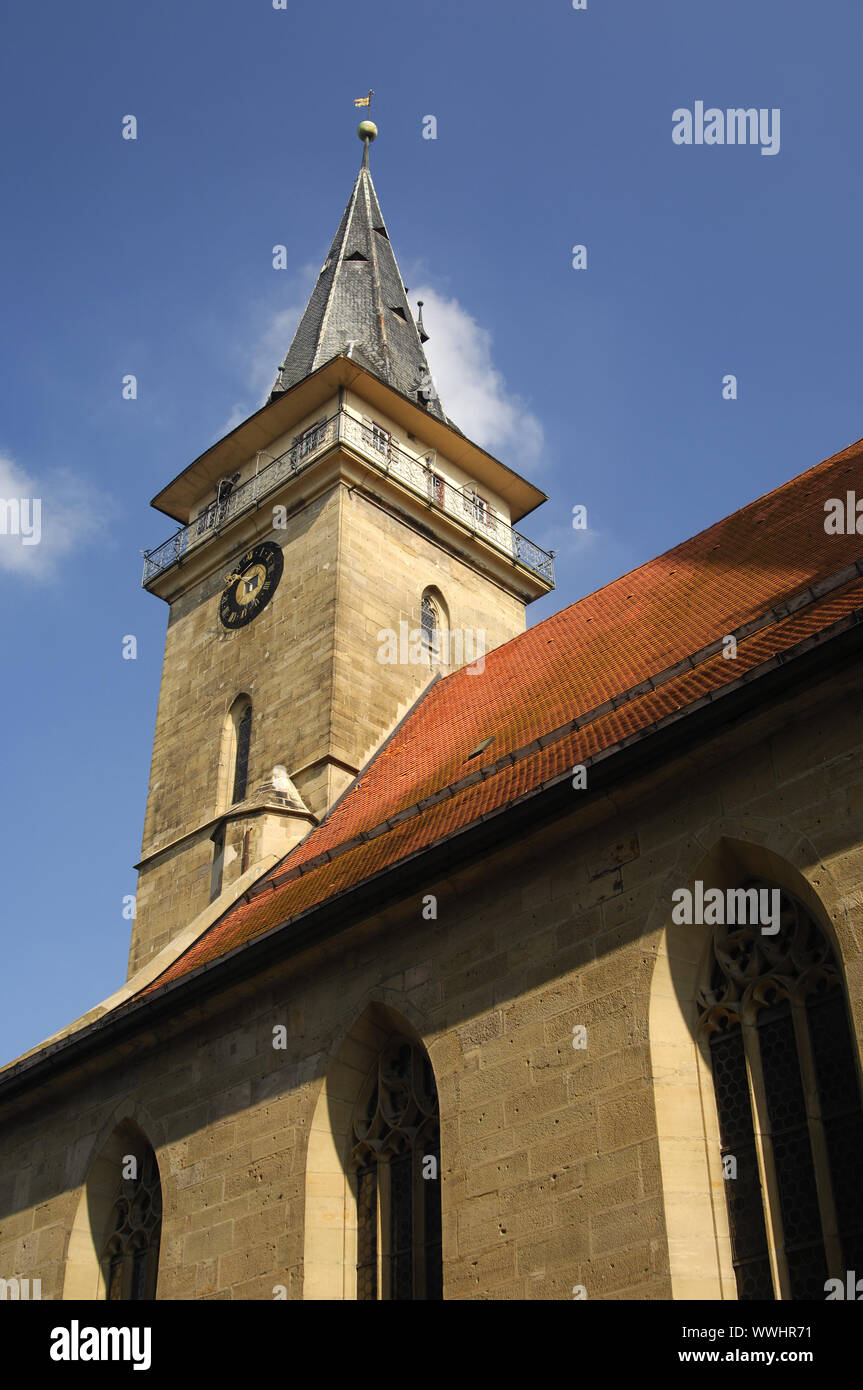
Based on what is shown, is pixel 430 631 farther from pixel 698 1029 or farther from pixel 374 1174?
pixel 698 1029

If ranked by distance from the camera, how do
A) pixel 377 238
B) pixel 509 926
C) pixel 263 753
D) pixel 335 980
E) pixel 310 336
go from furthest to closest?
pixel 377 238 < pixel 310 336 < pixel 263 753 < pixel 335 980 < pixel 509 926

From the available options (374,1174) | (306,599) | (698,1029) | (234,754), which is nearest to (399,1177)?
(374,1174)

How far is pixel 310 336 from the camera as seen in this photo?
2622cm

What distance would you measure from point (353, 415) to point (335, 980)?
1252 cm

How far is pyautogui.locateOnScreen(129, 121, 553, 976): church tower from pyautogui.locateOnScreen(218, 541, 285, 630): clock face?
0.03 metres

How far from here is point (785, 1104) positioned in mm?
8453

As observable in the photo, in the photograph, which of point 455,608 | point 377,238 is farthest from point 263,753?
point 377,238

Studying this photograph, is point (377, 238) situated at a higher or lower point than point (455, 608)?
Result: higher

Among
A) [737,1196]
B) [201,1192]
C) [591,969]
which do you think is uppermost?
[591,969]

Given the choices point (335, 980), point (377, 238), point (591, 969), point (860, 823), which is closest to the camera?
point (860, 823)

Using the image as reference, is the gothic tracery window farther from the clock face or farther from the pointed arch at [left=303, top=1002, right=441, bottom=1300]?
the pointed arch at [left=303, top=1002, right=441, bottom=1300]

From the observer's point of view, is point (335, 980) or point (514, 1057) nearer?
point (514, 1057)

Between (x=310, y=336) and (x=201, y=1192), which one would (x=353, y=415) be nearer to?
(x=310, y=336)

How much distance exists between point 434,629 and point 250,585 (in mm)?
2845
